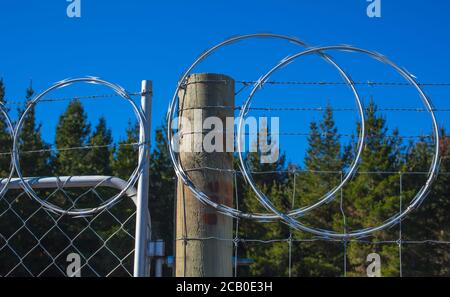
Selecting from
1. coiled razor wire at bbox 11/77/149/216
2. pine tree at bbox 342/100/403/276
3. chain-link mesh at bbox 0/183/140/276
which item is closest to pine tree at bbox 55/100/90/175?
chain-link mesh at bbox 0/183/140/276

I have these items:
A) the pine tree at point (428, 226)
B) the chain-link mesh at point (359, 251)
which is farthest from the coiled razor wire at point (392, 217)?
the pine tree at point (428, 226)

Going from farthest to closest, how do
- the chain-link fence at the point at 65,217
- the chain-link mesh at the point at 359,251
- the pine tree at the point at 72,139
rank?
the pine tree at the point at 72,139
the chain-link mesh at the point at 359,251
the chain-link fence at the point at 65,217

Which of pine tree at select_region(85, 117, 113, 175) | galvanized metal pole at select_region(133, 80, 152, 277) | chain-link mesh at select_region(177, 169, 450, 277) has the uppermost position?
pine tree at select_region(85, 117, 113, 175)

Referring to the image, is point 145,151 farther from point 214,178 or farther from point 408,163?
point 408,163

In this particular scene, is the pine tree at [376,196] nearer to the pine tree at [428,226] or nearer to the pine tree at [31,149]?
the pine tree at [428,226]

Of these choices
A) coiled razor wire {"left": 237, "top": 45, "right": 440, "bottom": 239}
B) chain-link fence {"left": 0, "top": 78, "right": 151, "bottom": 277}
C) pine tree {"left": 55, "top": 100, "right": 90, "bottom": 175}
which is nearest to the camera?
coiled razor wire {"left": 237, "top": 45, "right": 440, "bottom": 239}

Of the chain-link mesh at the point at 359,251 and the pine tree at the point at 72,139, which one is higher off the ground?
the pine tree at the point at 72,139

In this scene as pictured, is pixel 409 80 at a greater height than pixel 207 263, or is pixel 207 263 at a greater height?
pixel 409 80

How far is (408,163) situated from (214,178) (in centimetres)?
1665

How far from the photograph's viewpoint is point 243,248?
78.9 ft

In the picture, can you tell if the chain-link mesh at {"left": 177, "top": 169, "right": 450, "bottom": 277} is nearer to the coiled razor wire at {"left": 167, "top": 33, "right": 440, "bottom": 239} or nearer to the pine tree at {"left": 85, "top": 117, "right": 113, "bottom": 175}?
the pine tree at {"left": 85, "top": 117, "right": 113, "bottom": 175}
